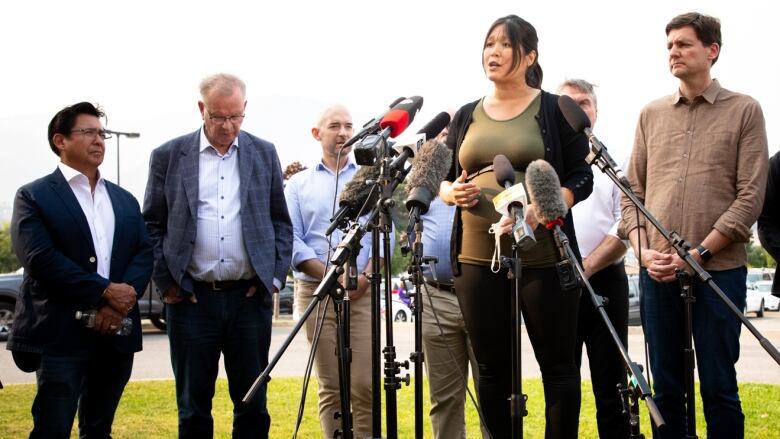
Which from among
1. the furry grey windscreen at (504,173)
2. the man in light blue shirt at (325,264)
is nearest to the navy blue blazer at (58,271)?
the man in light blue shirt at (325,264)

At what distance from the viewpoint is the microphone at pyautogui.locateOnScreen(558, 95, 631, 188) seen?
138 inches

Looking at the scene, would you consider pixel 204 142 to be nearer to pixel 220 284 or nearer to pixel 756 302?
pixel 220 284

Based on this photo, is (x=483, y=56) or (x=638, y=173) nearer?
(x=483, y=56)

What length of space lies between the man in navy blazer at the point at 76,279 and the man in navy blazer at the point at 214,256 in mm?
223

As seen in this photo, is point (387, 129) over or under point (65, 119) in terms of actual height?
under

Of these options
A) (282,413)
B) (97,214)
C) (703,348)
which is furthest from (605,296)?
(282,413)

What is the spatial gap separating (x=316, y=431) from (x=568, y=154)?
3.92 metres

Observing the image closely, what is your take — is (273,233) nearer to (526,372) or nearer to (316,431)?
(316,431)

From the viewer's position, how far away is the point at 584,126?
3619 mm

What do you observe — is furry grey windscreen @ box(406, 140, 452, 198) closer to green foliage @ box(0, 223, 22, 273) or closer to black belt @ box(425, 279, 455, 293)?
black belt @ box(425, 279, 455, 293)

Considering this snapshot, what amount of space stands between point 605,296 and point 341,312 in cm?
224

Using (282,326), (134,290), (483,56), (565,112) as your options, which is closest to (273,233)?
(134,290)

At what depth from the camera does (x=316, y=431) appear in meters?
6.86

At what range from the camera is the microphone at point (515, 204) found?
2951 mm
